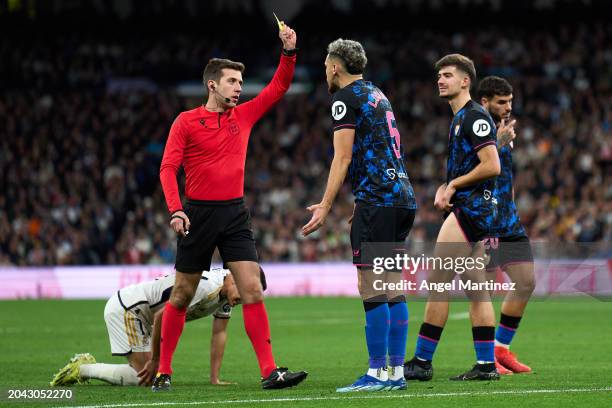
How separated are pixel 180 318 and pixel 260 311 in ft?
2.28

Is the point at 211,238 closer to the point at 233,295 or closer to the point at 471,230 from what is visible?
the point at 233,295

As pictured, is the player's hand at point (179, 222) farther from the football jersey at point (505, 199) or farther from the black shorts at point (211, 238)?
the football jersey at point (505, 199)

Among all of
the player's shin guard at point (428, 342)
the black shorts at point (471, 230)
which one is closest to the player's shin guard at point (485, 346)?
the player's shin guard at point (428, 342)

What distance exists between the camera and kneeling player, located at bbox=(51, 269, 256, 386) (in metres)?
9.34

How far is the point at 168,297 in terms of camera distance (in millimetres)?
9688

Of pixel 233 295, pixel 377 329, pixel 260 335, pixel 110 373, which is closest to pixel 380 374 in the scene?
pixel 377 329

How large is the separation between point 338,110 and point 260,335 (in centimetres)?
177

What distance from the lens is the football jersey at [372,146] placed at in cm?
818

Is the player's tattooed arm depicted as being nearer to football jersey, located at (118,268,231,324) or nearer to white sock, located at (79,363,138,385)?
football jersey, located at (118,268,231,324)

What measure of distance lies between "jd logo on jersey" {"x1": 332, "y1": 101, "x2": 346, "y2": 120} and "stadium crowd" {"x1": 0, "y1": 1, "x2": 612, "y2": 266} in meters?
17.6

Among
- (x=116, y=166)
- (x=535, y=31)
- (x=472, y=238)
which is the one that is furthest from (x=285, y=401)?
(x=535, y=31)

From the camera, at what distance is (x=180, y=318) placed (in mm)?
8883

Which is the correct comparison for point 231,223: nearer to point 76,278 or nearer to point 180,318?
point 180,318

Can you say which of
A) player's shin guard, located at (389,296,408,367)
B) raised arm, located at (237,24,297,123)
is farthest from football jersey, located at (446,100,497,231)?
raised arm, located at (237,24,297,123)
